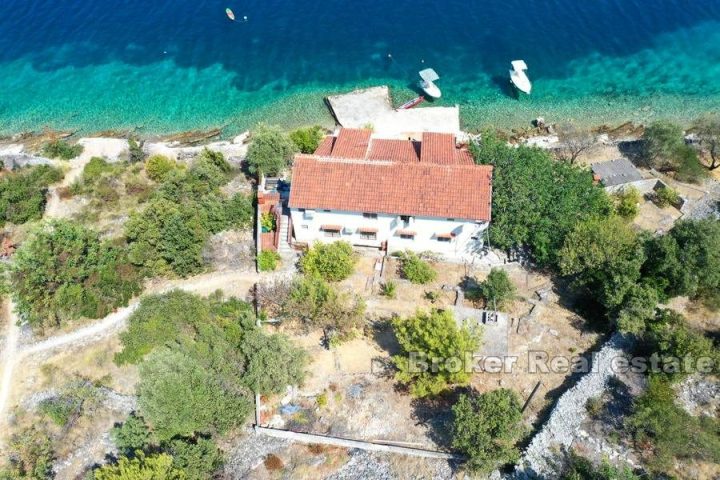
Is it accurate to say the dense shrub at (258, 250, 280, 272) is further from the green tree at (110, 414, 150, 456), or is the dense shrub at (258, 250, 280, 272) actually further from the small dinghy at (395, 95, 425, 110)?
the small dinghy at (395, 95, 425, 110)

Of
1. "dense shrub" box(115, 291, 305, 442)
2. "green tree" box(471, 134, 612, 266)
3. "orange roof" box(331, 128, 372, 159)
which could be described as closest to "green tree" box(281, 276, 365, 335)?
"dense shrub" box(115, 291, 305, 442)

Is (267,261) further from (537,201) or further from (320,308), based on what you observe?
(537,201)

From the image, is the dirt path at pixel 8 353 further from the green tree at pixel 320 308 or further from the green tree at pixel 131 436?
the green tree at pixel 320 308

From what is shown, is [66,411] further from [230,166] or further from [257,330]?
[230,166]

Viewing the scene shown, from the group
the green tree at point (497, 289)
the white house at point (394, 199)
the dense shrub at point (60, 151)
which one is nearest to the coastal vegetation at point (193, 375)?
the white house at point (394, 199)

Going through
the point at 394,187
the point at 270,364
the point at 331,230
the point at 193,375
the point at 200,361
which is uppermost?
the point at 394,187

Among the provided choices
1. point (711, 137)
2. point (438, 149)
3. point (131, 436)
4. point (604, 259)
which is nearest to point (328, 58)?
point (438, 149)

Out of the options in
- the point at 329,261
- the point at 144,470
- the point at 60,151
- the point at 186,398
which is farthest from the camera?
the point at 60,151
